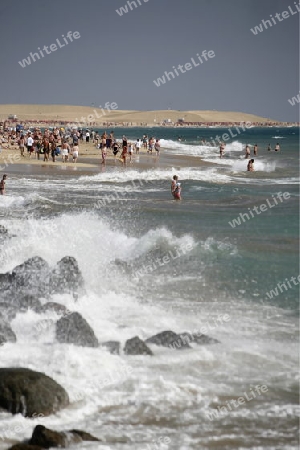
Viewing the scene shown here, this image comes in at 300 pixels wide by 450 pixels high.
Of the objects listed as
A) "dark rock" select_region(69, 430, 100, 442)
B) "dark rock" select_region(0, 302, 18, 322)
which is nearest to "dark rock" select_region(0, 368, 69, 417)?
"dark rock" select_region(69, 430, 100, 442)

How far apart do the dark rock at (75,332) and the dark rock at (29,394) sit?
1935 millimetres

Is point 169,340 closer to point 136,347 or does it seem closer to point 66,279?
point 136,347

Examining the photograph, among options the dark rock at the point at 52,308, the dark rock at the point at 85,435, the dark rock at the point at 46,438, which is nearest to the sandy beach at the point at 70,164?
the dark rock at the point at 52,308

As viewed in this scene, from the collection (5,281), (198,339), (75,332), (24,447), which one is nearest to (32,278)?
(5,281)

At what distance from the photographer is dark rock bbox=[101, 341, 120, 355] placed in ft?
30.5

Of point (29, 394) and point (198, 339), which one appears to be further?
point (198, 339)

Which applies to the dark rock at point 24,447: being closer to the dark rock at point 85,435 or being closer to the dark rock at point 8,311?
the dark rock at point 85,435

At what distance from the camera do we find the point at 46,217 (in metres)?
19.7

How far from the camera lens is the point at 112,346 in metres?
9.44

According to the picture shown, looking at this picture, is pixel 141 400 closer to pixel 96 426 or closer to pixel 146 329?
pixel 96 426

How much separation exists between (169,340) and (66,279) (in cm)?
370

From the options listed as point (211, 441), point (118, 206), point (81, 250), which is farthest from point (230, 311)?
point (118, 206)

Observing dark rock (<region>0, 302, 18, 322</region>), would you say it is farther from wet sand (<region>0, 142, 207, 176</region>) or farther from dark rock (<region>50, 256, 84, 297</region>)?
wet sand (<region>0, 142, 207, 176</region>)

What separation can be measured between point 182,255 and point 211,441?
350 inches
